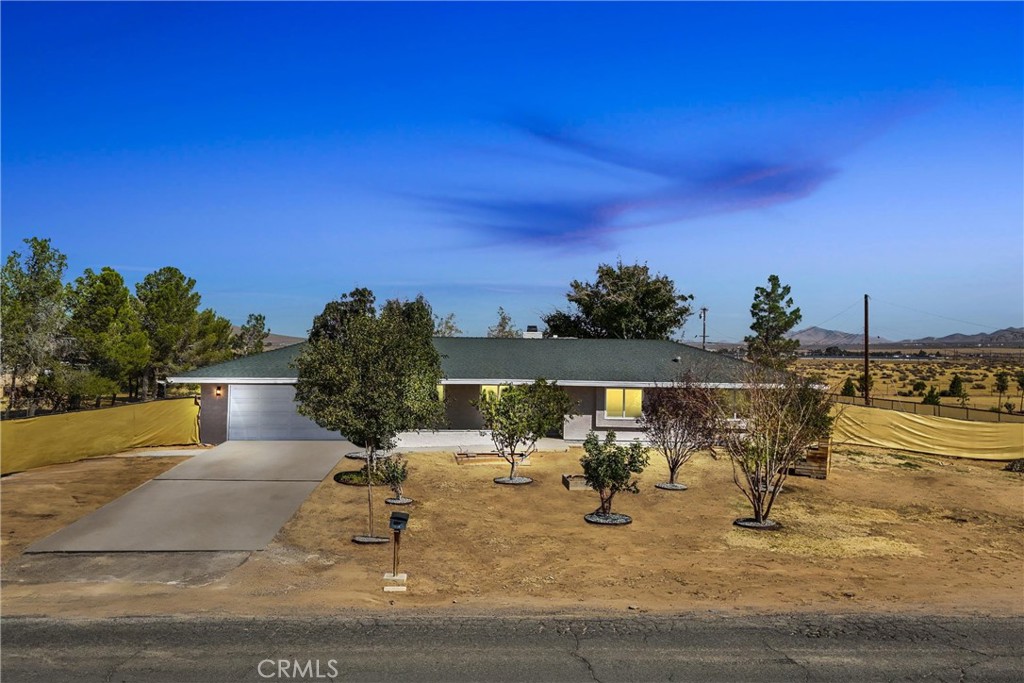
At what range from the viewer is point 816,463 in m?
25.1

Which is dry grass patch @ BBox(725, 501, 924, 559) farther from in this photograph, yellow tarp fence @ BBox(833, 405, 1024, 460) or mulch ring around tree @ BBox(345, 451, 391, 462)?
mulch ring around tree @ BBox(345, 451, 391, 462)

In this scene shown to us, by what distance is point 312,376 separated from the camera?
21062mm

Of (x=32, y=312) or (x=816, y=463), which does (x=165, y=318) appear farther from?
(x=816, y=463)

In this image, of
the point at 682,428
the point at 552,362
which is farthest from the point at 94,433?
the point at 682,428

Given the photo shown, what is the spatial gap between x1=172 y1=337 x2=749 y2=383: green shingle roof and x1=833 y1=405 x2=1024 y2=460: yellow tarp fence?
6275 mm

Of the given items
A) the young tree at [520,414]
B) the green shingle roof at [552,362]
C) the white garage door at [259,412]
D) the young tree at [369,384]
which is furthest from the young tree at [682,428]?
the white garage door at [259,412]

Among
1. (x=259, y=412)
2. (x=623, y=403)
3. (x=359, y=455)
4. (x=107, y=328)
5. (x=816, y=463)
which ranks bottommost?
(x=359, y=455)

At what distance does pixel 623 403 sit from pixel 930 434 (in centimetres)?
1360

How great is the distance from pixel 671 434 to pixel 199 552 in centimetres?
1495

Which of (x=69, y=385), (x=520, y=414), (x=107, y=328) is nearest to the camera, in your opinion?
(x=520, y=414)

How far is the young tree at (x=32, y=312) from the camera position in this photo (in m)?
30.3

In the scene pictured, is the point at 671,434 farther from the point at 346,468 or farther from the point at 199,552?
the point at 199,552

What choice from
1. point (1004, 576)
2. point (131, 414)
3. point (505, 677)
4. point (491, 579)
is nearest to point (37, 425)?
point (131, 414)

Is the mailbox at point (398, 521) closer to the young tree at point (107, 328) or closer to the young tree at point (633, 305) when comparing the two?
the young tree at point (107, 328)
